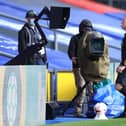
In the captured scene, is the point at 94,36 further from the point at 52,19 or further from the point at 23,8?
the point at 23,8

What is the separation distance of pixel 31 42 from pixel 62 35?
186 inches

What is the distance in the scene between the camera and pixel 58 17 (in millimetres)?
10016

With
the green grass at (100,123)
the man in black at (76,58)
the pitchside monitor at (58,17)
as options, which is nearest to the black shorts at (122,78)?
the man in black at (76,58)

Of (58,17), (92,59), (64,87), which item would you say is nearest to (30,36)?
(92,59)

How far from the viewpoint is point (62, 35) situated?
16.3 metres

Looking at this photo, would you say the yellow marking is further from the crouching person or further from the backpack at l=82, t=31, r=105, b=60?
the backpack at l=82, t=31, r=105, b=60

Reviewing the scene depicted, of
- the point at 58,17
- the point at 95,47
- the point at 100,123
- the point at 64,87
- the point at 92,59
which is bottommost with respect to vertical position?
the point at 100,123

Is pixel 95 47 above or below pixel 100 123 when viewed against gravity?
above

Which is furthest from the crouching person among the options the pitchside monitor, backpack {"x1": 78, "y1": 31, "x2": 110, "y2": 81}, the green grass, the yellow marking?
the yellow marking

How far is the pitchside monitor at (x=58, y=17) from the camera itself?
9930 mm

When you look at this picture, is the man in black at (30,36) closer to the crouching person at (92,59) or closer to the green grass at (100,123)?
the crouching person at (92,59)

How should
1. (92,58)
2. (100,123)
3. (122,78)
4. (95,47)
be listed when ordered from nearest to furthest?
(100,123) → (95,47) → (92,58) → (122,78)

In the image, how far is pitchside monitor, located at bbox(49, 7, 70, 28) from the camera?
391 inches

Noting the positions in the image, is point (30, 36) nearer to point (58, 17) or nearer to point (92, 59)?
point (92, 59)
